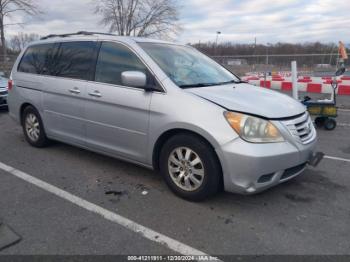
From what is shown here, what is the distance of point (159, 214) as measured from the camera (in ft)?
10.4

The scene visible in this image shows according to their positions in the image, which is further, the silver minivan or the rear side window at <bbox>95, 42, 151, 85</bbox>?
the rear side window at <bbox>95, 42, 151, 85</bbox>

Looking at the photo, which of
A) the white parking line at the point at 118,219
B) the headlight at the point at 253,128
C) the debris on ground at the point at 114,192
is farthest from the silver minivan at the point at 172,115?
the white parking line at the point at 118,219

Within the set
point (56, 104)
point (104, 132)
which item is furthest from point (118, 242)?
point (56, 104)

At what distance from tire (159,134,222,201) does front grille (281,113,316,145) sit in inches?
33.5

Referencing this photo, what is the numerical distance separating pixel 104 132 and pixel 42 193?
3.38ft

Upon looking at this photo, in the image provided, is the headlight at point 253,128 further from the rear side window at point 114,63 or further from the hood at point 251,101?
the rear side window at point 114,63

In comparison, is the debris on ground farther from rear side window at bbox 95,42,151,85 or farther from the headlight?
the headlight

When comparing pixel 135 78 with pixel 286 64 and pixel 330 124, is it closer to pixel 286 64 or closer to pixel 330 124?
pixel 330 124

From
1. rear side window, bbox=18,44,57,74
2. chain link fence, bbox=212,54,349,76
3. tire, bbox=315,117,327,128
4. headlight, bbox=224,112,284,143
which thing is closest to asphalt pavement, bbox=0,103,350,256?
headlight, bbox=224,112,284,143

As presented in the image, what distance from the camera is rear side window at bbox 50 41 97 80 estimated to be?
4250 mm

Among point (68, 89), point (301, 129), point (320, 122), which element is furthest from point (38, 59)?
point (320, 122)

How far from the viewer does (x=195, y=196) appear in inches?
132

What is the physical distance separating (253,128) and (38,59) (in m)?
3.86

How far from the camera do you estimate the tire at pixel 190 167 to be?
3.17 meters
